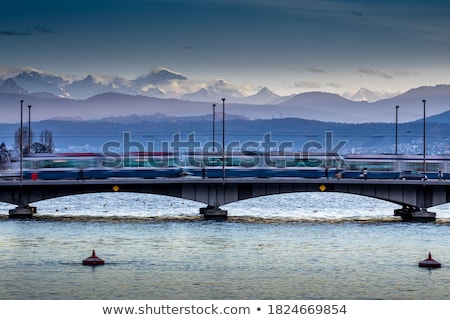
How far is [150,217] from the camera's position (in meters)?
102

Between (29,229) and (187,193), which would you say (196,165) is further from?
(29,229)

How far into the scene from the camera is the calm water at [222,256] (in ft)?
184

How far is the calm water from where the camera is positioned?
5606 centimetres

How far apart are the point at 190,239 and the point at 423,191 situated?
77.9 ft

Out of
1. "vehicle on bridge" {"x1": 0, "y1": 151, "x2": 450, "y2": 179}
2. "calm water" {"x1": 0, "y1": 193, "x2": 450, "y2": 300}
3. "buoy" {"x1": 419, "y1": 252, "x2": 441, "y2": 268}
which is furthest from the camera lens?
"vehicle on bridge" {"x1": 0, "y1": 151, "x2": 450, "y2": 179}

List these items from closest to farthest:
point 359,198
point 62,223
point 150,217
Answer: point 62,223 → point 150,217 → point 359,198

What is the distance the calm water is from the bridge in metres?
1.84

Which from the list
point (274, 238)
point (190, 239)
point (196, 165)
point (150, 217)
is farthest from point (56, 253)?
point (196, 165)

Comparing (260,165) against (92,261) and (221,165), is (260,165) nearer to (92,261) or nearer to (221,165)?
(221,165)

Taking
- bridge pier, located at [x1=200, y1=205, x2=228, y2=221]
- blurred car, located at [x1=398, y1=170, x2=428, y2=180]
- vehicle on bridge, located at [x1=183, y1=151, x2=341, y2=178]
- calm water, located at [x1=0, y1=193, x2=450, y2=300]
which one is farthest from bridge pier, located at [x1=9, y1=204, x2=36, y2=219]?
blurred car, located at [x1=398, y1=170, x2=428, y2=180]

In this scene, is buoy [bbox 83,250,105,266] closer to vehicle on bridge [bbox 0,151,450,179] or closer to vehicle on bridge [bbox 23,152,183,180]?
vehicle on bridge [bbox 23,152,183,180]

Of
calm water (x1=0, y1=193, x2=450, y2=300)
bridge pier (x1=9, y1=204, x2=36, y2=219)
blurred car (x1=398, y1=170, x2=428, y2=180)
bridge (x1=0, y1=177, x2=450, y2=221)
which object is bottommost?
calm water (x1=0, y1=193, x2=450, y2=300)

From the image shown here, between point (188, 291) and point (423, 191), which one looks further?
point (423, 191)

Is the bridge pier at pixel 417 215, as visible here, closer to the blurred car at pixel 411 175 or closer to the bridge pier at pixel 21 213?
the blurred car at pixel 411 175
